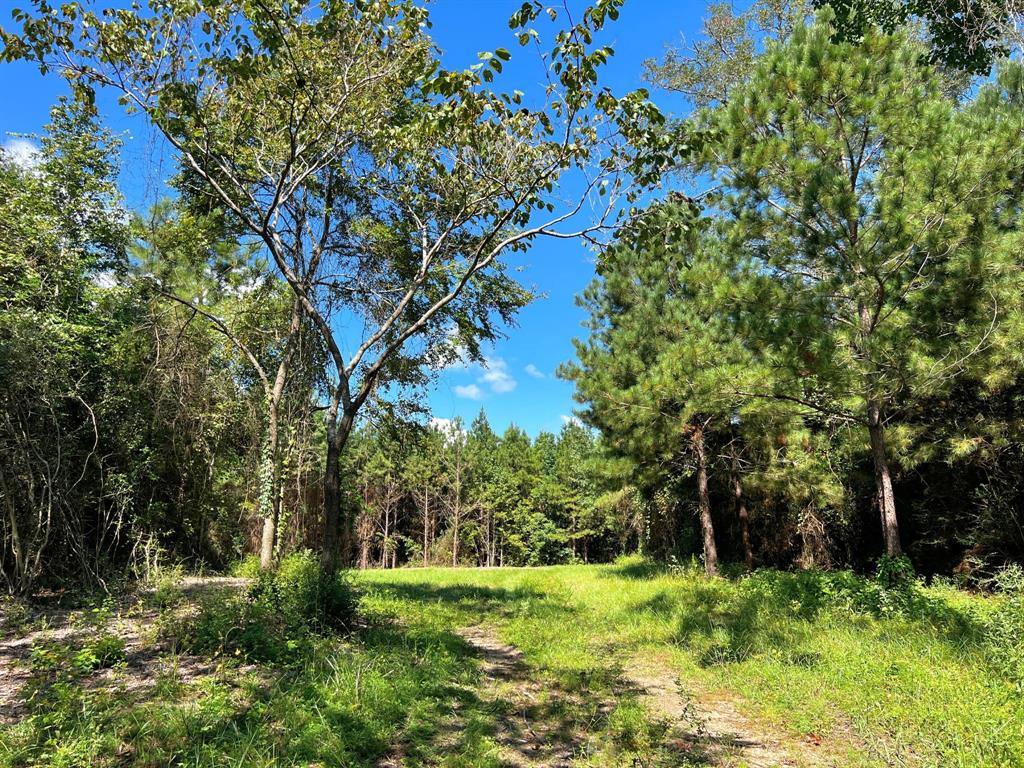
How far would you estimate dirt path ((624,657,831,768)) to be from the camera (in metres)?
3.37

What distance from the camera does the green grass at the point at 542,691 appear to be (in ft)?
10.3

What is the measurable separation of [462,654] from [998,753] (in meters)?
4.71

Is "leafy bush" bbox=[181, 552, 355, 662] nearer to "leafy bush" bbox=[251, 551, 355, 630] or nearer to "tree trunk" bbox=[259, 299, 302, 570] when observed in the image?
"leafy bush" bbox=[251, 551, 355, 630]

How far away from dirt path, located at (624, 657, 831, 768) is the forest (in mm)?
49

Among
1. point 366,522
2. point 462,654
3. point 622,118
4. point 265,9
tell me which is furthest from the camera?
point 366,522

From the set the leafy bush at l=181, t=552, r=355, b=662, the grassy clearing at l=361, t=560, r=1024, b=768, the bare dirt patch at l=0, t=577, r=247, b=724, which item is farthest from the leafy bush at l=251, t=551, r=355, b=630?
the grassy clearing at l=361, t=560, r=1024, b=768

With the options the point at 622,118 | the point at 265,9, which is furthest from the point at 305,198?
the point at 622,118

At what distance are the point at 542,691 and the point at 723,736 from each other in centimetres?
174

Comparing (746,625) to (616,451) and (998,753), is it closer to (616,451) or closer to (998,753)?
(998,753)

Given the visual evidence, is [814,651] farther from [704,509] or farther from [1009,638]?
[704,509]

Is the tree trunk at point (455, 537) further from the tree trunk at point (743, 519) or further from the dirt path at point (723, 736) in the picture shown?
the dirt path at point (723, 736)

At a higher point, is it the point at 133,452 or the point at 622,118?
the point at 622,118

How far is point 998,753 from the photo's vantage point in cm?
299

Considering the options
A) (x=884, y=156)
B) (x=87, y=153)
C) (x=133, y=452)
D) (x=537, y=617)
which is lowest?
(x=537, y=617)
